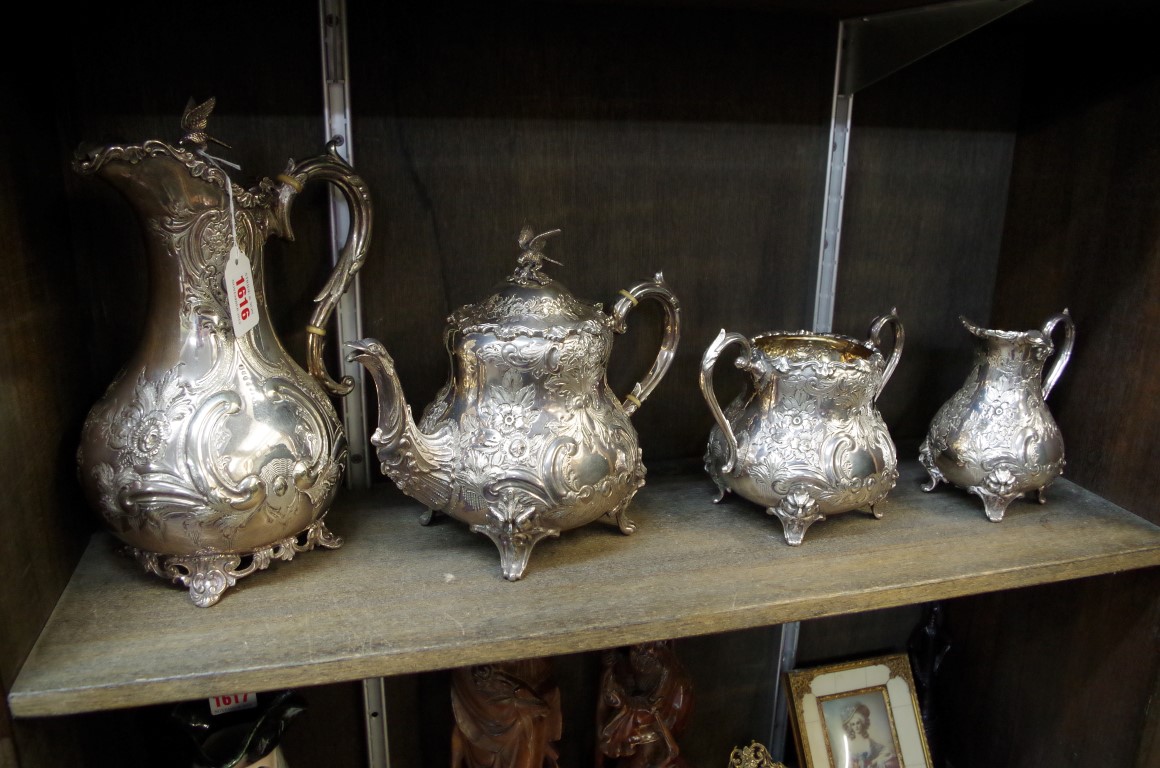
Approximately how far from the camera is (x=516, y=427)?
2.16 feet

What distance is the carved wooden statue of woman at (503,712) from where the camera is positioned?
821 millimetres

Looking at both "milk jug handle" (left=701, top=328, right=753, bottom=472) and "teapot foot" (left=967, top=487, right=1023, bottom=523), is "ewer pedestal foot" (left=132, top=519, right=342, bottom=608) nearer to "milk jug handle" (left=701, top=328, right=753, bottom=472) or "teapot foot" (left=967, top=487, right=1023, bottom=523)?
"milk jug handle" (left=701, top=328, right=753, bottom=472)

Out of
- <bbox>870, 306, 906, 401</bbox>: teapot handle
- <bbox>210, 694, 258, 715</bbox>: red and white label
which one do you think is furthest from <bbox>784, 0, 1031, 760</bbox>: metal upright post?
<bbox>210, 694, 258, 715</bbox>: red and white label

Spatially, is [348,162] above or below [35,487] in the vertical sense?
above

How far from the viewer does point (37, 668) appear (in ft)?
1.77

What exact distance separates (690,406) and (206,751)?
1.89 ft

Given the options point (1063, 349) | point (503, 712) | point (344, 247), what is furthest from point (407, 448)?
point (1063, 349)

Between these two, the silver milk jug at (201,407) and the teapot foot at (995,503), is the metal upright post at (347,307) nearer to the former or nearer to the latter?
the silver milk jug at (201,407)

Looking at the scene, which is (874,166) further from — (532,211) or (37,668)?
(37,668)

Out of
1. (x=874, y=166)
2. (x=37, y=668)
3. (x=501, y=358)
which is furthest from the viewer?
(x=874, y=166)

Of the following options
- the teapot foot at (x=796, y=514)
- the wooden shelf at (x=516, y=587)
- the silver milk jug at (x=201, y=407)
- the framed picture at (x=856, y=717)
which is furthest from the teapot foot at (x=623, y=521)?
the framed picture at (x=856, y=717)

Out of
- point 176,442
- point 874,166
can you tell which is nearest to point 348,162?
point 176,442

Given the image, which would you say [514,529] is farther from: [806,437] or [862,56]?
[862,56]

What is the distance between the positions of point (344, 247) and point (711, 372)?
0.34m
